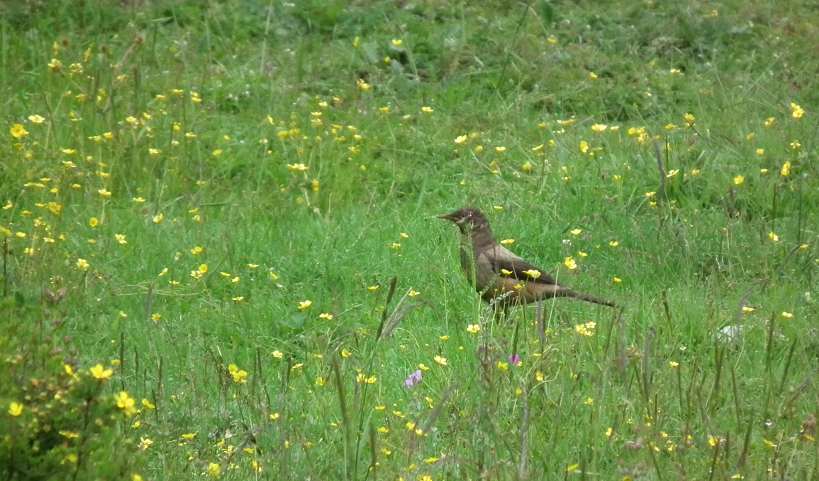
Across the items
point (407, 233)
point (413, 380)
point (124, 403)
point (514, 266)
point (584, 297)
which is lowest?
point (407, 233)

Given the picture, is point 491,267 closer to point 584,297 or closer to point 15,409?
point 584,297

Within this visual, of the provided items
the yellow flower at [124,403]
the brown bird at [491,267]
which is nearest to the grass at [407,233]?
the yellow flower at [124,403]

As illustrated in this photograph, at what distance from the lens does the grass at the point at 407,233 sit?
11.4 ft

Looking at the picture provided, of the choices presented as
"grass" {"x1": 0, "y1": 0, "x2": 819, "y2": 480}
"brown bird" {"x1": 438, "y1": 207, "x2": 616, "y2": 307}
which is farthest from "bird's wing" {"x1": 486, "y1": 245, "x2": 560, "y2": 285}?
"grass" {"x1": 0, "y1": 0, "x2": 819, "y2": 480}

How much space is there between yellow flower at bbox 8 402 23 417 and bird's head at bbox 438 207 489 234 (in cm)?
378

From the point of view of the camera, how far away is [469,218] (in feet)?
20.5

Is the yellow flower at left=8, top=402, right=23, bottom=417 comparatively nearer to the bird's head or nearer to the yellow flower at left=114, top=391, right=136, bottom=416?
the yellow flower at left=114, top=391, right=136, bottom=416

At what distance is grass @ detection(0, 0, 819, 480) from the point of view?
3488mm

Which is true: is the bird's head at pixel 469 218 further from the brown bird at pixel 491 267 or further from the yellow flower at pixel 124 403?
the yellow flower at pixel 124 403

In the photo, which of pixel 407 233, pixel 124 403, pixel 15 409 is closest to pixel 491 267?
pixel 407 233

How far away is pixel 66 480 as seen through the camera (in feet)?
8.79

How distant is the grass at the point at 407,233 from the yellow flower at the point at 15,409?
6cm

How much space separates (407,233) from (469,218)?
17.3 inches

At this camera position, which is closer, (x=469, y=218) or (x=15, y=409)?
(x=15, y=409)
